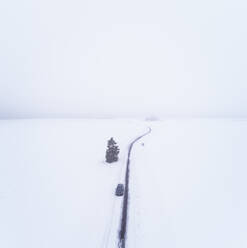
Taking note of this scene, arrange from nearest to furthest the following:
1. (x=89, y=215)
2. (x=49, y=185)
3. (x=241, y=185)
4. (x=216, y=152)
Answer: (x=89, y=215)
(x=49, y=185)
(x=241, y=185)
(x=216, y=152)

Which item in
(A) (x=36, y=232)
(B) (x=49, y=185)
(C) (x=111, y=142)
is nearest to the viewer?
(A) (x=36, y=232)

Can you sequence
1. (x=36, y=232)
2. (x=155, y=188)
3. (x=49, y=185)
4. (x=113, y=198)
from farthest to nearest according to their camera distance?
(x=49, y=185), (x=155, y=188), (x=113, y=198), (x=36, y=232)

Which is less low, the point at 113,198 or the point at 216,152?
the point at 216,152

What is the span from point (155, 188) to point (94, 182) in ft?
19.9

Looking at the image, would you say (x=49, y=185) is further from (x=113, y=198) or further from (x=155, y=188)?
(x=155, y=188)

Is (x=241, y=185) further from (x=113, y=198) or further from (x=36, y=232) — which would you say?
(x=36, y=232)

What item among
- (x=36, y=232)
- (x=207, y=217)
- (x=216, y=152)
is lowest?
(x=36, y=232)

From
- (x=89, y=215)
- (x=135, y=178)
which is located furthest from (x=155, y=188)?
(x=89, y=215)

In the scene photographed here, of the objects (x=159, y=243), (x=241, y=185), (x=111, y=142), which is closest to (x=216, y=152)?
(x=241, y=185)

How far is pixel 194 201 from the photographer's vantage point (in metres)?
17.8

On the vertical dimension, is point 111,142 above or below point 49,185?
above

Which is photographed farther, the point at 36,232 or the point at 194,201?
the point at 194,201

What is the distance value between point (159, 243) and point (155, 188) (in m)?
7.96

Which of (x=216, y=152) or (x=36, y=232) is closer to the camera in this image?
(x=36, y=232)
